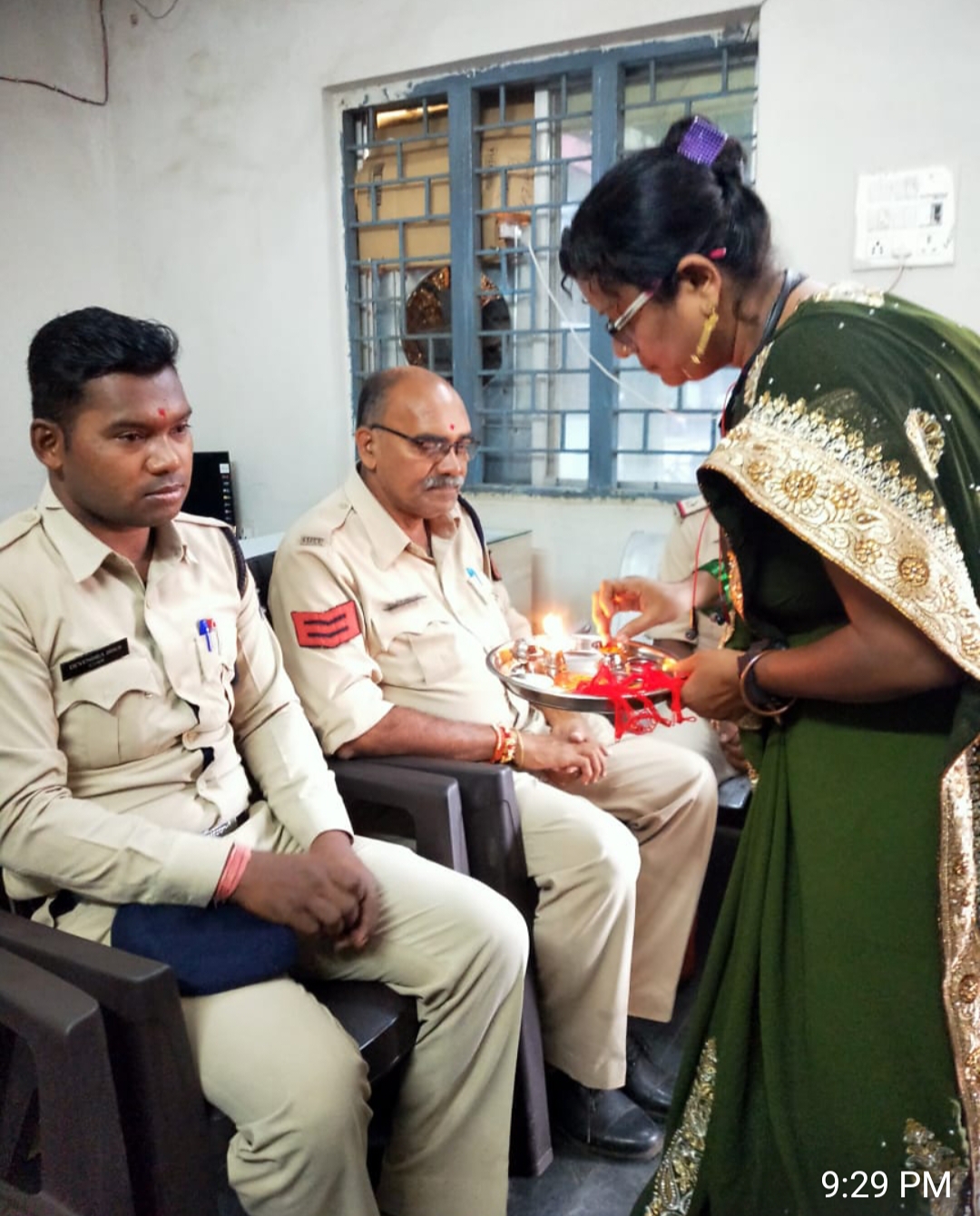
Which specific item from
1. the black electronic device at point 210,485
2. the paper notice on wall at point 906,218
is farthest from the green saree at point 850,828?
the black electronic device at point 210,485

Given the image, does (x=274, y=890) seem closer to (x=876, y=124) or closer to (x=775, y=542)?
(x=775, y=542)

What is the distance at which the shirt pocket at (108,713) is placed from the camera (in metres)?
1.43

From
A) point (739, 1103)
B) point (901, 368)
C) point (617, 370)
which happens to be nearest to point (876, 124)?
point (617, 370)

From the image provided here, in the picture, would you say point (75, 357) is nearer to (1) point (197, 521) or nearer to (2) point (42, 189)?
(1) point (197, 521)

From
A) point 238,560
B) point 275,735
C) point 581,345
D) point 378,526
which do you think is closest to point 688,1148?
point 275,735

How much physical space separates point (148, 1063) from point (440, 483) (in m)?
1.31

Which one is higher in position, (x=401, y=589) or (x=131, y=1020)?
(x=401, y=589)

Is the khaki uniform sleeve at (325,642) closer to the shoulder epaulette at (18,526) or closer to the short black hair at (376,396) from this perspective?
the short black hair at (376,396)

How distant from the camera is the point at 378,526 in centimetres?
208

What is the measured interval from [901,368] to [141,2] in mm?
4338

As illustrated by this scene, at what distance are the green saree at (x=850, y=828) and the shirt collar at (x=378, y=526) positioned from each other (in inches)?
40.8

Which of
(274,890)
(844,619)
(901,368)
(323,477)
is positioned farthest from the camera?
(323,477)

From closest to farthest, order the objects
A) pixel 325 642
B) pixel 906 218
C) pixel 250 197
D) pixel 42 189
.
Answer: pixel 325 642 < pixel 906 218 < pixel 250 197 < pixel 42 189

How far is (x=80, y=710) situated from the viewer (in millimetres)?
1434
